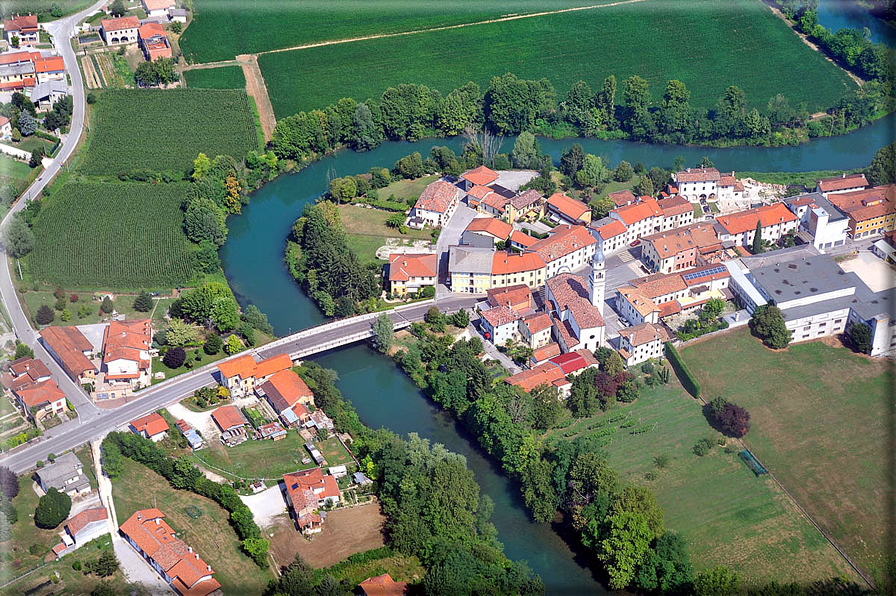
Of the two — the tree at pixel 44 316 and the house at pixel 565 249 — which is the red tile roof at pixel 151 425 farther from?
the house at pixel 565 249

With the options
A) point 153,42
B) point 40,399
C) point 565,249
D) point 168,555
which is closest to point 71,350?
point 40,399

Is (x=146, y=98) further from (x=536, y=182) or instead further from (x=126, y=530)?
(x=126, y=530)

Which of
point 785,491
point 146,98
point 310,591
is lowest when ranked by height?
point 785,491

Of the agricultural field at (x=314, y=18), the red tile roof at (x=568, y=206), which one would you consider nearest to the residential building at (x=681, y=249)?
the red tile roof at (x=568, y=206)

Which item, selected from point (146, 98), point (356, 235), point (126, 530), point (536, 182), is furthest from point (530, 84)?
point (126, 530)

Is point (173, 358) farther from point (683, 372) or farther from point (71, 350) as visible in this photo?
point (683, 372)

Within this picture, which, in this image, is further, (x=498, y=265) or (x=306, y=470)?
(x=498, y=265)

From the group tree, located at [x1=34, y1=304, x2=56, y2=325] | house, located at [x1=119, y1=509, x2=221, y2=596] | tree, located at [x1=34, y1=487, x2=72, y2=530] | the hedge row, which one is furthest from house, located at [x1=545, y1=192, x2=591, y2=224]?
tree, located at [x1=34, y1=487, x2=72, y2=530]
